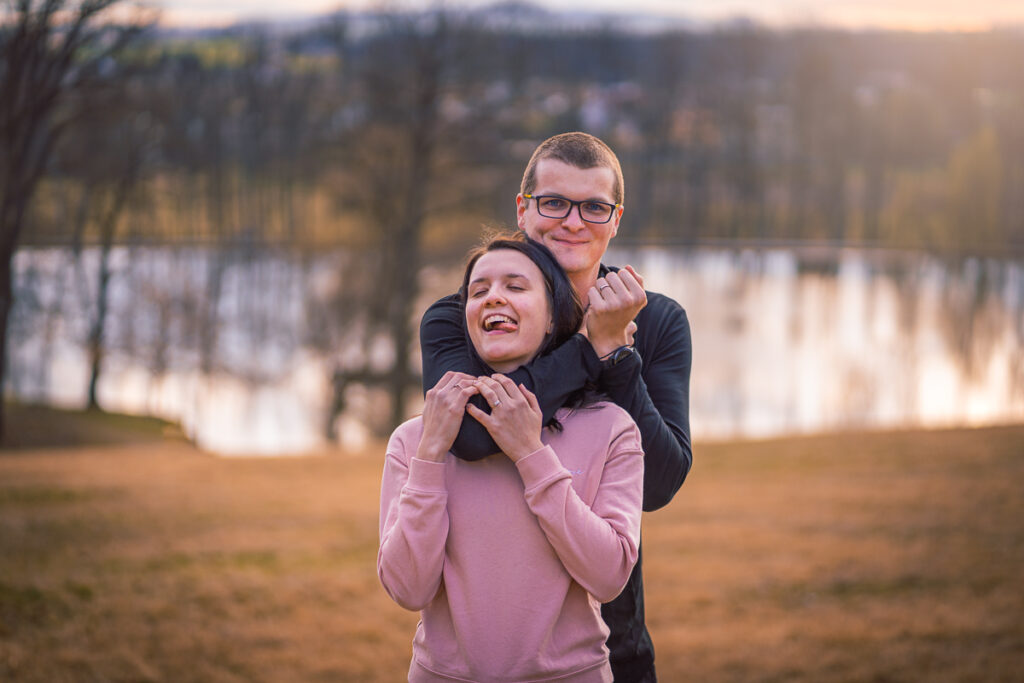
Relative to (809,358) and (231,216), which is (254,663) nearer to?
(809,358)

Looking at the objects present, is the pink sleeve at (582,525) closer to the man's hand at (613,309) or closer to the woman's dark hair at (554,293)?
the woman's dark hair at (554,293)

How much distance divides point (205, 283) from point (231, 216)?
20.1 metres

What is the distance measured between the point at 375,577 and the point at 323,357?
16792 millimetres

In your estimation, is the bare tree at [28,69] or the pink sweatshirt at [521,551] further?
the bare tree at [28,69]

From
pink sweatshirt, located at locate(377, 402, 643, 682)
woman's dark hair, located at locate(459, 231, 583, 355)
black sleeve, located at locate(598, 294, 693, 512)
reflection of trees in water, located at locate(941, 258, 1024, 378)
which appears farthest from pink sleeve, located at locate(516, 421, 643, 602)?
reflection of trees in water, located at locate(941, 258, 1024, 378)

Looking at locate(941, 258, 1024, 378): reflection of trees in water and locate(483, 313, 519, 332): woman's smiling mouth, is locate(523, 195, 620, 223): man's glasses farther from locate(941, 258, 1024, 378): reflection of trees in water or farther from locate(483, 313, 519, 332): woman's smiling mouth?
locate(941, 258, 1024, 378): reflection of trees in water

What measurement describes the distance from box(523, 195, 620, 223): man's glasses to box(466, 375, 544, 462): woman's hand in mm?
521

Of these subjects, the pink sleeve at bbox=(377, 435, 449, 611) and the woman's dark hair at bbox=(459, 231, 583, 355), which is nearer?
the pink sleeve at bbox=(377, 435, 449, 611)

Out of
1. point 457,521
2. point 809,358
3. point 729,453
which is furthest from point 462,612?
point 809,358

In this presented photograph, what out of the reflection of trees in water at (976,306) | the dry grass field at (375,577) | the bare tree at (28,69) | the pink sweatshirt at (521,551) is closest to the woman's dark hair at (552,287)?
the pink sweatshirt at (521,551)

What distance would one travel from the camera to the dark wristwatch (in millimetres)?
1969

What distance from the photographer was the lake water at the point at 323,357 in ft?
75.3

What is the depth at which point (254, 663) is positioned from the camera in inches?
247

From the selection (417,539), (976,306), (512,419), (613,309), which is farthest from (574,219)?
(976,306)
